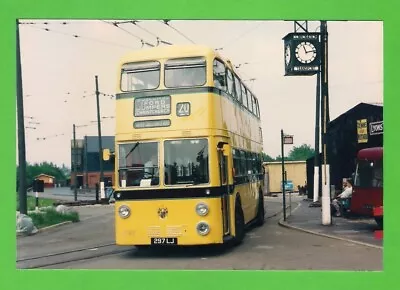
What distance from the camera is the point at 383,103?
1068 cm

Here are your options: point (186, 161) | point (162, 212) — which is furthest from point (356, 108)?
point (162, 212)

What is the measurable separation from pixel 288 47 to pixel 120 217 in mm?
4070

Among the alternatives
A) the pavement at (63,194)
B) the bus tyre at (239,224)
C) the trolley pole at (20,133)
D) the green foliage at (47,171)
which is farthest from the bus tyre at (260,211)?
the trolley pole at (20,133)

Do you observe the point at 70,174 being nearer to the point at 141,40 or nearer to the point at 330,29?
the point at 141,40

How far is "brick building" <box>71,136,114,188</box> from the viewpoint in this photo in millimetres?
11852

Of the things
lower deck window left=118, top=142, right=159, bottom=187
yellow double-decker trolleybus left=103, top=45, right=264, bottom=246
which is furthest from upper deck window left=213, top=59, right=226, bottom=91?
lower deck window left=118, top=142, right=159, bottom=187

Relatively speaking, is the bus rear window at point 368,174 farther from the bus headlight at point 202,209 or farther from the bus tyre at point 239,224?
the bus headlight at point 202,209

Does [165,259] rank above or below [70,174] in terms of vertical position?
below

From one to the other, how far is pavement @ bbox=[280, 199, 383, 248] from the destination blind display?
3.97 m

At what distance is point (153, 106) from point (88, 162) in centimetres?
201

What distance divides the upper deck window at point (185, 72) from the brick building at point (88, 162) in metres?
1.54

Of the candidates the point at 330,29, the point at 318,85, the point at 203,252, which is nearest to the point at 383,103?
the point at 330,29

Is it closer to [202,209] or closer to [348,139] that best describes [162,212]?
[202,209]

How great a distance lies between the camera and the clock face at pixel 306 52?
40.7 ft
